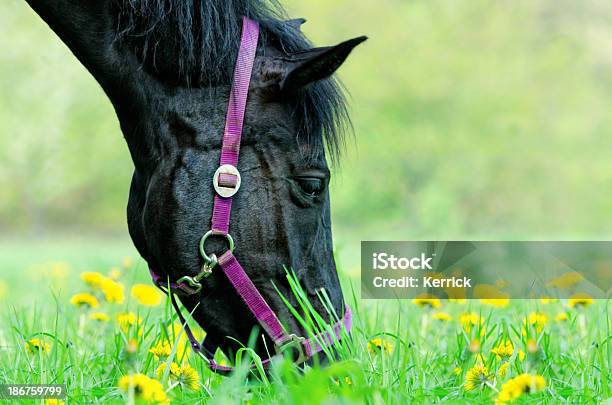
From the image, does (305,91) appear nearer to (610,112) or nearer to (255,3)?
(255,3)

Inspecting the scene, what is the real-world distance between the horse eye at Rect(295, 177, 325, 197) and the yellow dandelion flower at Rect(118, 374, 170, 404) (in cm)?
102

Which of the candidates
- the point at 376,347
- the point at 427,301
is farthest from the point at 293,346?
the point at 427,301

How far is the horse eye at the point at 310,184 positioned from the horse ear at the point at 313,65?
1.01 feet

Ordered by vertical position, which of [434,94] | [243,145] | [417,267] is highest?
[434,94]

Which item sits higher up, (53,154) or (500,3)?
(500,3)

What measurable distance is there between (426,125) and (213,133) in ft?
79.0

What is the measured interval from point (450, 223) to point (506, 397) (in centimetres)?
2500

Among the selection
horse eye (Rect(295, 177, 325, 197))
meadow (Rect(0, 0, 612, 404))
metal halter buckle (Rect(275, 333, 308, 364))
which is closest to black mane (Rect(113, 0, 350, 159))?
horse eye (Rect(295, 177, 325, 197))

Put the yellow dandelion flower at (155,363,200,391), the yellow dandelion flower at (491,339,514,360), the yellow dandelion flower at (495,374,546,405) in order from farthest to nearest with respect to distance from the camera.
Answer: the yellow dandelion flower at (491,339,514,360), the yellow dandelion flower at (155,363,200,391), the yellow dandelion flower at (495,374,546,405)

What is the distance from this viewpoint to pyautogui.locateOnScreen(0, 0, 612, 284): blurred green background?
2642cm

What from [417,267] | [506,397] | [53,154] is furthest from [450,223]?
[506,397]

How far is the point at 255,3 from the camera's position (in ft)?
9.07

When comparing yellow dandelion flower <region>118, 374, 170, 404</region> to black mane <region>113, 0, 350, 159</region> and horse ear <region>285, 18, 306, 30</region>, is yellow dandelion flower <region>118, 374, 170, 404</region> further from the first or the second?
horse ear <region>285, 18, 306, 30</region>

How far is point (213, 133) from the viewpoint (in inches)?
99.7
